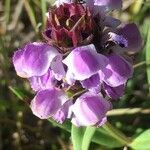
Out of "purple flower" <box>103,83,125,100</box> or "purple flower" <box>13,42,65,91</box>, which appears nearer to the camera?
"purple flower" <box>13,42,65,91</box>

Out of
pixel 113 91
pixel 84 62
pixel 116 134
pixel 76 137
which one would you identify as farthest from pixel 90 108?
pixel 116 134

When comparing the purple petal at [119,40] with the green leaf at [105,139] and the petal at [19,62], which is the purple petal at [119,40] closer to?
the petal at [19,62]

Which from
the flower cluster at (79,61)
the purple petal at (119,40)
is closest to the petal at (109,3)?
the flower cluster at (79,61)

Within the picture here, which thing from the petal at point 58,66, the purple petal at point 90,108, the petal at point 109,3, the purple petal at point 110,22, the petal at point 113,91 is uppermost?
the petal at point 109,3

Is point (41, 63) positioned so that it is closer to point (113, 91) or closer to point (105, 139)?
point (113, 91)

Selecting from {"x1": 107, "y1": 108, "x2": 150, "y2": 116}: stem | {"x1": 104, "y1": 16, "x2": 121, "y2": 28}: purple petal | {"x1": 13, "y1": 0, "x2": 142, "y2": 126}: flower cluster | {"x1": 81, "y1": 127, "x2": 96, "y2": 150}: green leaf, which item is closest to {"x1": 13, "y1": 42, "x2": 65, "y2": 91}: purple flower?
{"x1": 13, "y1": 0, "x2": 142, "y2": 126}: flower cluster

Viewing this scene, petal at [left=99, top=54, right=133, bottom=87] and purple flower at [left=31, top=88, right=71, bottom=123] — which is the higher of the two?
petal at [left=99, top=54, right=133, bottom=87]

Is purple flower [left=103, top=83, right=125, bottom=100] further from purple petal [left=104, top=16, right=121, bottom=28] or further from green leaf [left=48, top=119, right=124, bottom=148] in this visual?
green leaf [left=48, top=119, right=124, bottom=148]
